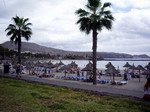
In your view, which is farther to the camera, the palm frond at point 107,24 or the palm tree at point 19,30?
the palm tree at point 19,30

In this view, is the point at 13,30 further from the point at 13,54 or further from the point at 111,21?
the point at 13,54

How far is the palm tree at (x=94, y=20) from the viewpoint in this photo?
31422 mm

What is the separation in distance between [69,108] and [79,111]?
723 mm

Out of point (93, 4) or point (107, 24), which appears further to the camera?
point (93, 4)

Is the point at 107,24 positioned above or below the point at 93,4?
below

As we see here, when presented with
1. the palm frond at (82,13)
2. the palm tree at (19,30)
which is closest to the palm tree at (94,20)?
the palm frond at (82,13)

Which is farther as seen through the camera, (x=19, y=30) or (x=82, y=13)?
(x=19, y=30)

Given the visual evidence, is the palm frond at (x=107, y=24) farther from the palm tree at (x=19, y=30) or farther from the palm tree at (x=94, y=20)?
the palm tree at (x=19, y=30)

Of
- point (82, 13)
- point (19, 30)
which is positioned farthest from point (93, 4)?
point (19, 30)

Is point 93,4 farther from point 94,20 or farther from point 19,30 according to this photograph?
point 19,30

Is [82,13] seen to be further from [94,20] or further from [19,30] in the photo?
→ [19,30]

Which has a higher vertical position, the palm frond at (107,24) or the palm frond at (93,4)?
the palm frond at (93,4)

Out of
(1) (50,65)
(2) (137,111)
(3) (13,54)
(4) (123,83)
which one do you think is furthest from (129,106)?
(3) (13,54)

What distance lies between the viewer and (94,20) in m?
31.2
